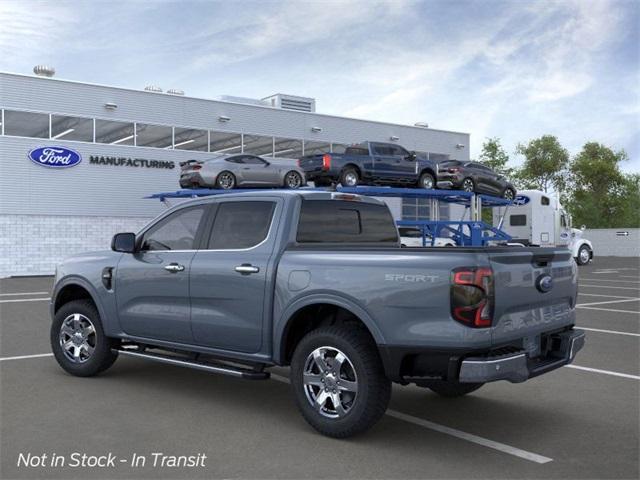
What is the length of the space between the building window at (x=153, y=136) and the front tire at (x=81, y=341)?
23.7m

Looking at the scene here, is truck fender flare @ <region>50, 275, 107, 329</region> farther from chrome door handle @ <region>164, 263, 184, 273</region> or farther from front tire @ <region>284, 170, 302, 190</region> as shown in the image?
front tire @ <region>284, 170, 302, 190</region>

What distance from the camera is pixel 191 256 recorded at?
20.5ft

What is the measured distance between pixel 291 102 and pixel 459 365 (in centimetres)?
A: 3301

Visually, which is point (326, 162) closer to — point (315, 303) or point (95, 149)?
point (95, 149)

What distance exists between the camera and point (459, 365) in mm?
4605

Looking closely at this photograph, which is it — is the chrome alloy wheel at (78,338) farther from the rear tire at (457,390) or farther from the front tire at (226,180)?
the front tire at (226,180)

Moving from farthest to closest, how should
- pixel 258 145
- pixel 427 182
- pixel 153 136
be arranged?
1. pixel 258 145
2. pixel 153 136
3. pixel 427 182

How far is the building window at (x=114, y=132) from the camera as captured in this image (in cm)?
2905

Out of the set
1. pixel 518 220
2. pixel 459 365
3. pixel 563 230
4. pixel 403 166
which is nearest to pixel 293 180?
pixel 403 166

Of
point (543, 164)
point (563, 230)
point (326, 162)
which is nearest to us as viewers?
point (326, 162)

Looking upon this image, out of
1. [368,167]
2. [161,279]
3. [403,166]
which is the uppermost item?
[403,166]

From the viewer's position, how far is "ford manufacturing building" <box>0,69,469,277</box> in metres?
27.1

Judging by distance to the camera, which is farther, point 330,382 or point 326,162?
point 326,162

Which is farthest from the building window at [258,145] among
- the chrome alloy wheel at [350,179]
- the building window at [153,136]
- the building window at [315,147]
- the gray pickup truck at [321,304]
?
the gray pickup truck at [321,304]
